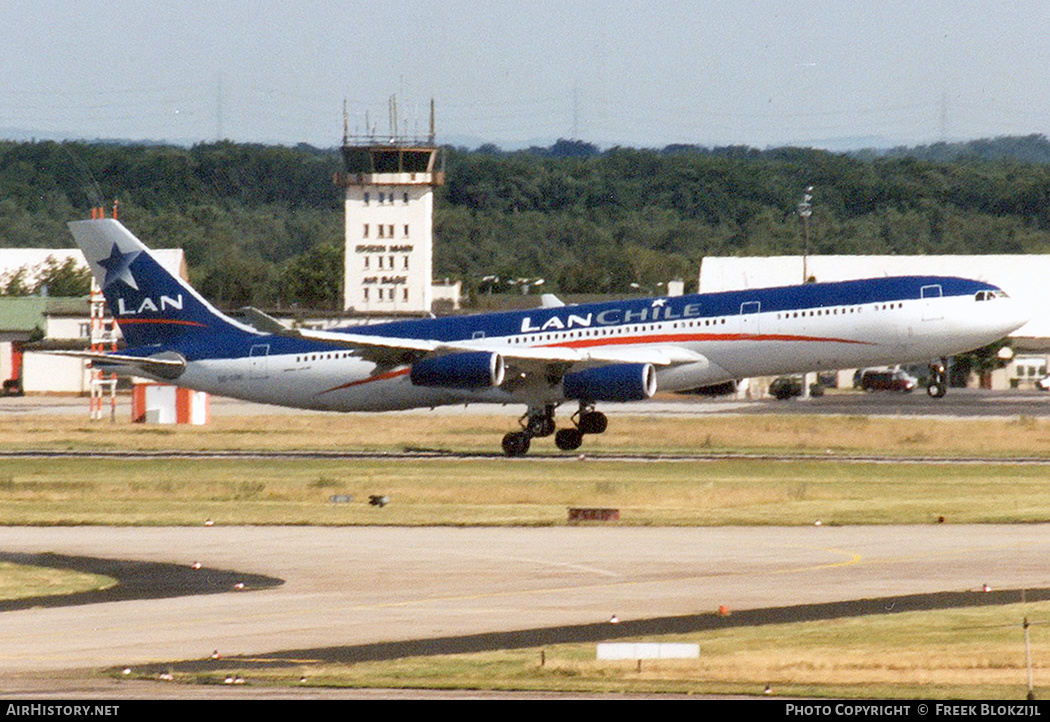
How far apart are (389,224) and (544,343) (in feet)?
287

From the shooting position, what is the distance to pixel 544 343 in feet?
172

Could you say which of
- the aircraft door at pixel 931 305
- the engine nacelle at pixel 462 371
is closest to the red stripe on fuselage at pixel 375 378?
the engine nacelle at pixel 462 371

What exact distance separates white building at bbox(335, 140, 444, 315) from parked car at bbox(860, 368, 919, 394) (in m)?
42.9

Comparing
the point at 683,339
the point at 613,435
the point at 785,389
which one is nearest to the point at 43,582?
the point at 683,339

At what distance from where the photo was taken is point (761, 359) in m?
50.1

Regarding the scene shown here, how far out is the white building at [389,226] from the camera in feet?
447

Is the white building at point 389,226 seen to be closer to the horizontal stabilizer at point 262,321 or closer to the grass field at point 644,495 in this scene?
the grass field at point 644,495

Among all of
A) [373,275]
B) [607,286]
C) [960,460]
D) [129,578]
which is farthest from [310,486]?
[607,286]

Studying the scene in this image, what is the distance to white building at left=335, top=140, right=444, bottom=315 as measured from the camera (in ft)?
447

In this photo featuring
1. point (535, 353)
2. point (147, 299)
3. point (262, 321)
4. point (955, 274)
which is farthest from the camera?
point (955, 274)

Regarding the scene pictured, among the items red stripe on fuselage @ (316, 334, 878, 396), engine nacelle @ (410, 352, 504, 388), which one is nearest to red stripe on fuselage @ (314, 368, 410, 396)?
red stripe on fuselage @ (316, 334, 878, 396)

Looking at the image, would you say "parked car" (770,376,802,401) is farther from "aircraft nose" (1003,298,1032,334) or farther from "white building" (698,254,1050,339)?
"aircraft nose" (1003,298,1032,334)

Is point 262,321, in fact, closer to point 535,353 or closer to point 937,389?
point 535,353

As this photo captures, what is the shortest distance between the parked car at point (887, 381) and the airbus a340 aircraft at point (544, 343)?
50401 mm
